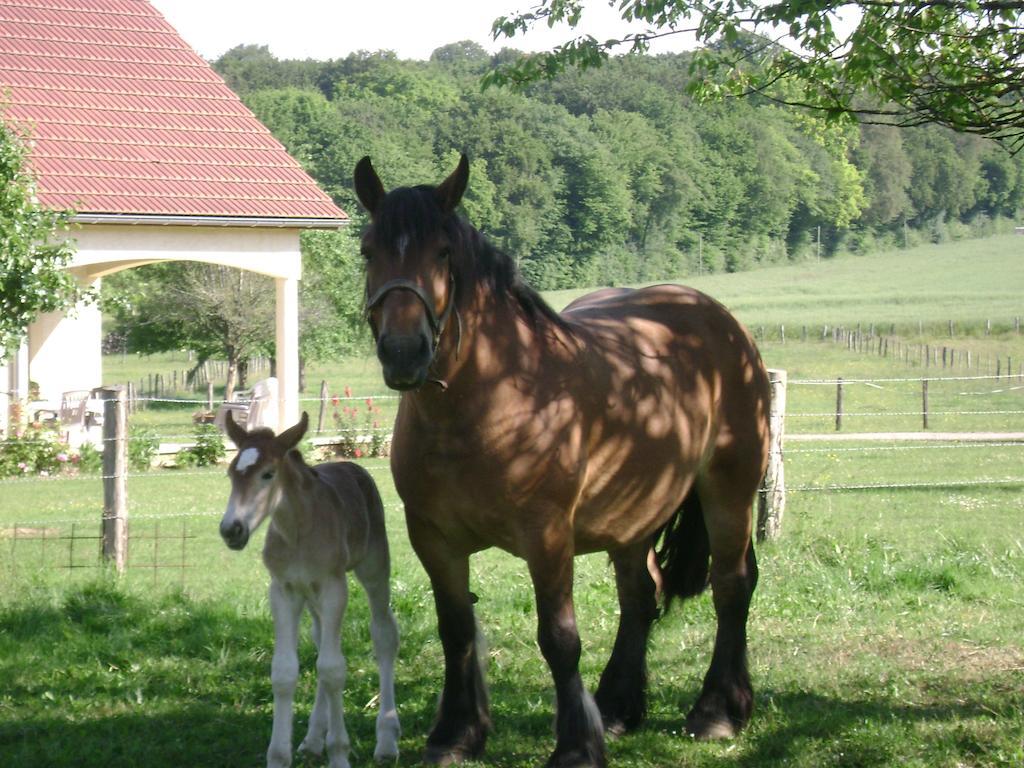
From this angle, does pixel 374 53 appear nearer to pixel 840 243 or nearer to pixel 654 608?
pixel 840 243

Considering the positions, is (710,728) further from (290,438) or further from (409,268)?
(409,268)

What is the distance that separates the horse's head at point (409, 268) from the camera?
3799 mm

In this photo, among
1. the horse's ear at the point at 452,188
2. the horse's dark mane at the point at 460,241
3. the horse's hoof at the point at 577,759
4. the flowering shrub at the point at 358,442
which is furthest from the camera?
the flowering shrub at the point at 358,442

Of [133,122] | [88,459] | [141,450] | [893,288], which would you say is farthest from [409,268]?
[893,288]

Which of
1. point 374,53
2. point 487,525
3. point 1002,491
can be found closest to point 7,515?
point 487,525

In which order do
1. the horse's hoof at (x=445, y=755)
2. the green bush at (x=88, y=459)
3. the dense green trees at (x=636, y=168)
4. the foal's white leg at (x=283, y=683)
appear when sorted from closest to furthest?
the foal's white leg at (x=283, y=683) → the horse's hoof at (x=445, y=755) → the green bush at (x=88, y=459) → the dense green trees at (x=636, y=168)

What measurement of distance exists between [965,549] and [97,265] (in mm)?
16207

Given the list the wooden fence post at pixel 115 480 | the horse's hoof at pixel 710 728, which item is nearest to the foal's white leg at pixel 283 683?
the horse's hoof at pixel 710 728

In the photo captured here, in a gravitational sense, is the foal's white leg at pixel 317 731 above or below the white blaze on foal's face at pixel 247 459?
below

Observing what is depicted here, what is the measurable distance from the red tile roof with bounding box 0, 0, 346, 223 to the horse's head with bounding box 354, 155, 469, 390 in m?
16.0

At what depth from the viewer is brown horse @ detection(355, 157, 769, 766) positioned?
161 inches

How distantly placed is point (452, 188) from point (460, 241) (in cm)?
18

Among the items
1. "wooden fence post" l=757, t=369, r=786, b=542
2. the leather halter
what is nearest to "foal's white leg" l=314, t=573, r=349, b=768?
the leather halter

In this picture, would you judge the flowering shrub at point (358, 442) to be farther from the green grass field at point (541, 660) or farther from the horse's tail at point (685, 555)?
the horse's tail at point (685, 555)
